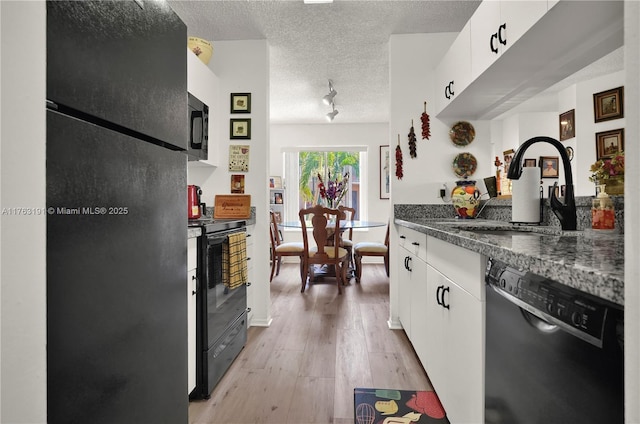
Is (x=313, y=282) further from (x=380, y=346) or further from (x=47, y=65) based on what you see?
(x=47, y=65)

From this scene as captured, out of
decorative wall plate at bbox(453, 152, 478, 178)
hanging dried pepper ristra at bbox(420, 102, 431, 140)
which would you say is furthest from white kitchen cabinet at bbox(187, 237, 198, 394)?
decorative wall plate at bbox(453, 152, 478, 178)

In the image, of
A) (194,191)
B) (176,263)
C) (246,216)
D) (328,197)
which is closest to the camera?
(176,263)

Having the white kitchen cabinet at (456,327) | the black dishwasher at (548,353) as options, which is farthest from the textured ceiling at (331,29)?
the black dishwasher at (548,353)

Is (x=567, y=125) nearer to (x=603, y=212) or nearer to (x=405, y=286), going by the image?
(x=603, y=212)

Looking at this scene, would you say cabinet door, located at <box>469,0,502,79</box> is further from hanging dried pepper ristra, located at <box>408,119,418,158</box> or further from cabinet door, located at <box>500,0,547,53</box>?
hanging dried pepper ristra, located at <box>408,119,418,158</box>

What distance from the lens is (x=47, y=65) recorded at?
54 centimetres

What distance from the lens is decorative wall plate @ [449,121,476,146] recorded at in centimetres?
279

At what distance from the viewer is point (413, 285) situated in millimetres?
2203

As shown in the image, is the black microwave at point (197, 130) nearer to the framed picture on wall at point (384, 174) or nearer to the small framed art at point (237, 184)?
the small framed art at point (237, 184)

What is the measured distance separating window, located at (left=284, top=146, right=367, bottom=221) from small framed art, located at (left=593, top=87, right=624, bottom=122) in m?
4.64

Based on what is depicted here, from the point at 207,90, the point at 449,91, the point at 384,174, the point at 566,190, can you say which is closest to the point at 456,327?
the point at 566,190

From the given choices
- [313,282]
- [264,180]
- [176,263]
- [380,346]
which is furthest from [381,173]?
[176,263]

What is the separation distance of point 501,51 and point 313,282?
3430 millimetres

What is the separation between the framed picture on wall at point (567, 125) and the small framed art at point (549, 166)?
0.13 m
